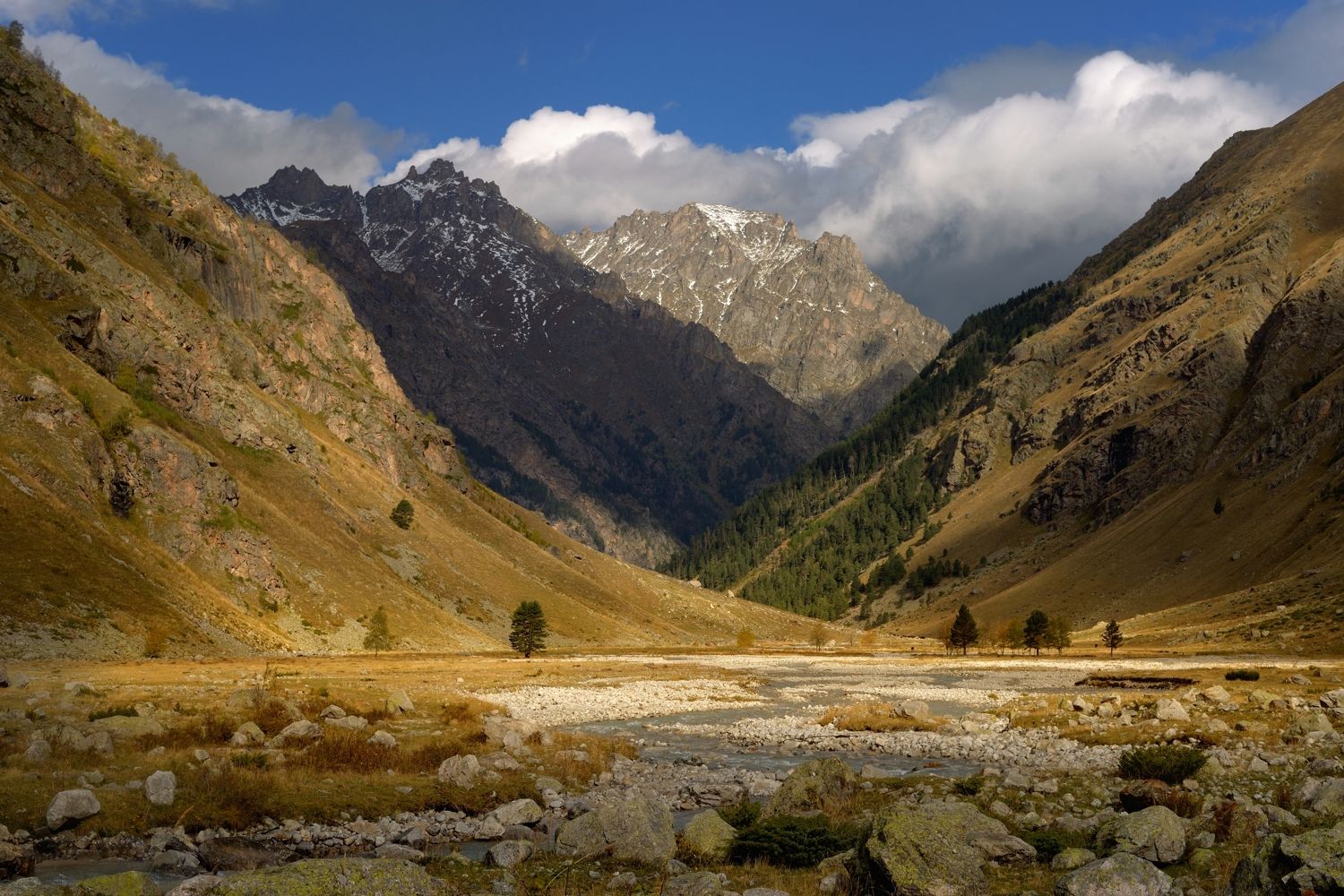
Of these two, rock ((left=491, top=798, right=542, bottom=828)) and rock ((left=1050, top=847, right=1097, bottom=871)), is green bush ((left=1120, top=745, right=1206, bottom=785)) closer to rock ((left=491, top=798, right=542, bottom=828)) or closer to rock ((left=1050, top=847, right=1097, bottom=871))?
rock ((left=1050, top=847, right=1097, bottom=871))

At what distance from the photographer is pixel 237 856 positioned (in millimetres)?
19922

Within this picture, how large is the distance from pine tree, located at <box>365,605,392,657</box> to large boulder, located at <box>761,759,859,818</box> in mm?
86320

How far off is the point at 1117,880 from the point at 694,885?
7173 mm

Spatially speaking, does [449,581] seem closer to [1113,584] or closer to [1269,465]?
[1113,584]

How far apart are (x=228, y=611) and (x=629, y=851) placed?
8732 centimetres

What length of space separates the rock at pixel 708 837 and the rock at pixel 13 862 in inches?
528

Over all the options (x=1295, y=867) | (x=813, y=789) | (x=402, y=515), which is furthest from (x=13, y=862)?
(x=402, y=515)

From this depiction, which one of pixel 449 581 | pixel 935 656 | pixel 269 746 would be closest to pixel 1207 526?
pixel 935 656

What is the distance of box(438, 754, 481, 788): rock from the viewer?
2816 centimetres

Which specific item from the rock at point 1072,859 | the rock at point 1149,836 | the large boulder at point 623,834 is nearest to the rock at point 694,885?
the large boulder at point 623,834

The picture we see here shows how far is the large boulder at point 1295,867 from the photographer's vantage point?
12.8 m

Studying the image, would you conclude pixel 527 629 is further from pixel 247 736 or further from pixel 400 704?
pixel 247 736

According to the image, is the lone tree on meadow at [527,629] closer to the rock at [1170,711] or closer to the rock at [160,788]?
the rock at [1170,711]

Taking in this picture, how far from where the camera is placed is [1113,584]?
17488 centimetres
